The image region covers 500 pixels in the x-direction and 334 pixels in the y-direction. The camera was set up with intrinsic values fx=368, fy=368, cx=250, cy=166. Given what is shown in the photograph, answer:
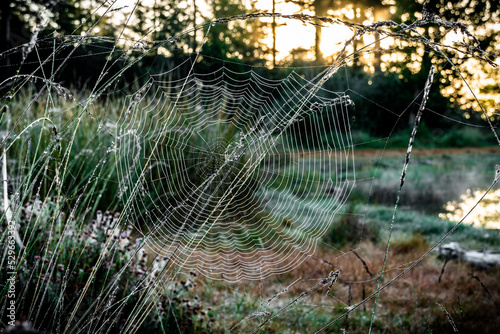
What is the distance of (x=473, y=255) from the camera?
3.42 metres

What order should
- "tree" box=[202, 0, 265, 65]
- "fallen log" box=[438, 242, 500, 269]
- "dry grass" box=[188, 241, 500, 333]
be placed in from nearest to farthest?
1. "dry grass" box=[188, 241, 500, 333]
2. "fallen log" box=[438, 242, 500, 269]
3. "tree" box=[202, 0, 265, 65]

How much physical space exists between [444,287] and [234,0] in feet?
49.6

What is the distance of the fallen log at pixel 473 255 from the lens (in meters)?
3.29

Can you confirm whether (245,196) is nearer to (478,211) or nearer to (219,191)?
(219,191)

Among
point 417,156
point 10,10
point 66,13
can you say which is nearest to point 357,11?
point 417,156

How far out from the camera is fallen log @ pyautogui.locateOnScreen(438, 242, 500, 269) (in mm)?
3285

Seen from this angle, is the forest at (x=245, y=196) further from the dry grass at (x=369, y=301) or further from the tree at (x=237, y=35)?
the tree at (x=237, y=35)

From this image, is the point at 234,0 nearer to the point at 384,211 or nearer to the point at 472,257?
the point at 384,211

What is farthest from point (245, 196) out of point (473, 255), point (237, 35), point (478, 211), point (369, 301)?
point (237, 35)

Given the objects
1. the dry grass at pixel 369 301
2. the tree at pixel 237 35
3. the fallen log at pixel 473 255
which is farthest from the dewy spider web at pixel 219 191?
the tree at pixel 237 35

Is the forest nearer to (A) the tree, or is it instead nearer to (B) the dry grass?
(B) the dry grass

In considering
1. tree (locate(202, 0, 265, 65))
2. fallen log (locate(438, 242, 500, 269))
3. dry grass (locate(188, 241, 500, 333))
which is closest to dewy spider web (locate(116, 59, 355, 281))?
dry grass (locate(188, 241, 500, 333))

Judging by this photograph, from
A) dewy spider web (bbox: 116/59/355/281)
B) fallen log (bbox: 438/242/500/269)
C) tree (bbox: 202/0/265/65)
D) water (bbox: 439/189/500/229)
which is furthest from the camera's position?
tree (bbox: 202/0/265/65)

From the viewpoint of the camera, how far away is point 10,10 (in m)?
10.3
